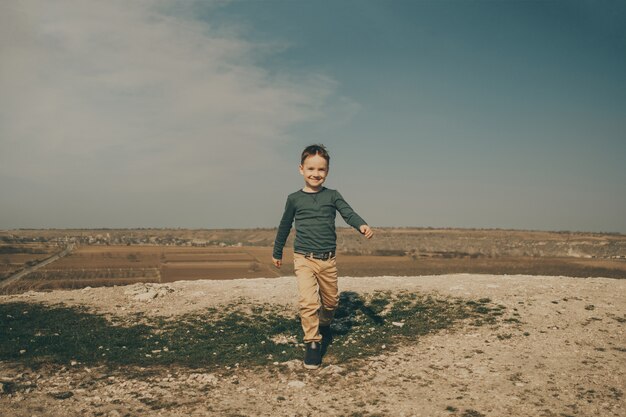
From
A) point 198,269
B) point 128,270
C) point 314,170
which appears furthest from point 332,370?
point 128,270

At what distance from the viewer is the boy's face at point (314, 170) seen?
641 centimetres

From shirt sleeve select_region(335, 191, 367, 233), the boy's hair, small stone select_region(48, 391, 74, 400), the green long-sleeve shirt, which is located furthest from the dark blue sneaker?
small stone select_region(48, 391, 74, 400)

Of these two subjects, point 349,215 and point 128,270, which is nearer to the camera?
point 349,215

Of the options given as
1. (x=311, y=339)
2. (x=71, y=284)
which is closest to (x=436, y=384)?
(x=311, y=339)

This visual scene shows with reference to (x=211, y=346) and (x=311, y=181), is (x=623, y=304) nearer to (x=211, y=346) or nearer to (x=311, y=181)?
(x=311, y=181)

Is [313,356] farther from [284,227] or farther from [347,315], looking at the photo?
[347,315]

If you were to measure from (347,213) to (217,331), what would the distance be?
343 centimetres

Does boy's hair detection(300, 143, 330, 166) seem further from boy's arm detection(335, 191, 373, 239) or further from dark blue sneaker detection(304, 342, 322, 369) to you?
dark blue sneaker detection(304, 342, 322, 369)

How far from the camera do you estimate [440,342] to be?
686 cm

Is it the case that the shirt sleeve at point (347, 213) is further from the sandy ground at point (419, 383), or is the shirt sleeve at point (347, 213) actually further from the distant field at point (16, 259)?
the distant field at point (16, 259)

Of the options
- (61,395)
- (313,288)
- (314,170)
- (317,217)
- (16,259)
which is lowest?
(16,259)

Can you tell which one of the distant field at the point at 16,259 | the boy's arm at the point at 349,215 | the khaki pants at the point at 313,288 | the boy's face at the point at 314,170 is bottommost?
the distant field at the point at 16,259

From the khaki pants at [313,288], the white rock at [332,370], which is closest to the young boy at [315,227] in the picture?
the khaki pants at [313,288]

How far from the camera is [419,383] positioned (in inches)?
204
